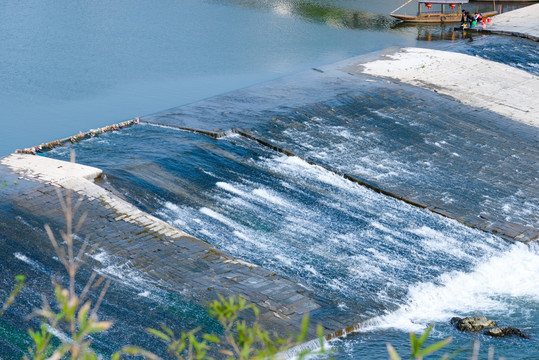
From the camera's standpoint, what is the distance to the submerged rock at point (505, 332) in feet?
41.3

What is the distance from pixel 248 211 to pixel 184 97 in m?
9.63

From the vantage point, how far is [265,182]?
56.7ft

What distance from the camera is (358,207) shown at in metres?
17.0

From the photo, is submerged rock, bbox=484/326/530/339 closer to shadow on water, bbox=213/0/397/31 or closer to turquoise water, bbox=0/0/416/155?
turquoise water, bbox=0/0/416/155

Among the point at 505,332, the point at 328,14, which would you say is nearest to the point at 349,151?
the point at 505,332

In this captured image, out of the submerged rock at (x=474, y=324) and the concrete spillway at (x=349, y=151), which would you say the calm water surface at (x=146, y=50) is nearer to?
the concrete spillway at (x=349, y=151)

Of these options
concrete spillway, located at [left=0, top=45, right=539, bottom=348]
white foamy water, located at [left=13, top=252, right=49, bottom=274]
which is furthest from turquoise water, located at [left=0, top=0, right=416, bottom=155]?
white foamy water, located at [left=13, top=252, right=49, bottom=274]

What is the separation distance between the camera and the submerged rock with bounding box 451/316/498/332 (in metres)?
12.7

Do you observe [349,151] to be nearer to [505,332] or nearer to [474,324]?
[474,324]

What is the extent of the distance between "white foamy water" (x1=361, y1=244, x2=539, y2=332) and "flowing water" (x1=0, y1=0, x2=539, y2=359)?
0.04 m

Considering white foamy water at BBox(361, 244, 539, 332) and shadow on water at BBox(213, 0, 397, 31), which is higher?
shadow on water at BBox(213, 0, 397, 31)

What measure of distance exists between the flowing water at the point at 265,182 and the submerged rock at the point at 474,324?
8.6 inches

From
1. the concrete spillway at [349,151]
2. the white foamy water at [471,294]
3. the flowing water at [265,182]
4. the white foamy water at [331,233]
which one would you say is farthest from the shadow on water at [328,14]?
the white foamy water at [471,294]

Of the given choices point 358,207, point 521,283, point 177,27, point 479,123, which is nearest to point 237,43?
point 177,27
